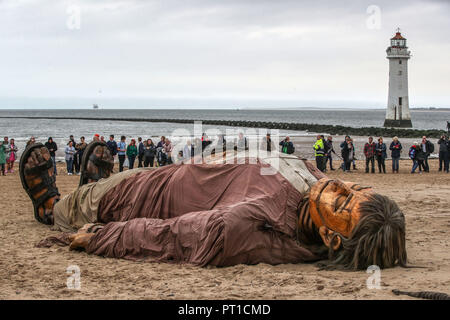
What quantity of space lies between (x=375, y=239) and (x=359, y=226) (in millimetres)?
230

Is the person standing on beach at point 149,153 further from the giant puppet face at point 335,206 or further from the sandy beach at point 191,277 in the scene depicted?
the giant puppet face at point 335,206

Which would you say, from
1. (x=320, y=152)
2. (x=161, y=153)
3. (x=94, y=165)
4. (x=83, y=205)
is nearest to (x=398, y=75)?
(x=320, y=152)

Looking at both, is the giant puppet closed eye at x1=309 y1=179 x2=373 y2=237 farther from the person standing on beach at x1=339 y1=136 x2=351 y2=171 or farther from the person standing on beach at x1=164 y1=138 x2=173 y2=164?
the person standing on beach at x1=339 y1=136 x2=351 y2=171

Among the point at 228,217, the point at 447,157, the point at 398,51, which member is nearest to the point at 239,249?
the point at 228,217

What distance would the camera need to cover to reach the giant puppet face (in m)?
6.18

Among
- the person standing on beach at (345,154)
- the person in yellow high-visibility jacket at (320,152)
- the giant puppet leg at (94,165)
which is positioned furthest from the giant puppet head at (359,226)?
the person standing on beach at (345,154)

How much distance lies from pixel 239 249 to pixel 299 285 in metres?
1.06

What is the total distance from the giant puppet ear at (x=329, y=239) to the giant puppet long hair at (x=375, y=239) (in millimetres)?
81

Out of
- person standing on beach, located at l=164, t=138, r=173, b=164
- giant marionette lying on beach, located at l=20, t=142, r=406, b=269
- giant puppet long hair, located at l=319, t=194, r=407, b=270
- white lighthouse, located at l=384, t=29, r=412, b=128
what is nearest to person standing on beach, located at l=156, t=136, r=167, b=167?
person standing on beach, located at l=164, t=138, r=173, b=164

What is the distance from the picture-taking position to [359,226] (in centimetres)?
608

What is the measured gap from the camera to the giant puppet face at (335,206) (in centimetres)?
618

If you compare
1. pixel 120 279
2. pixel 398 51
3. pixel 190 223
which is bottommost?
pixel 120 279

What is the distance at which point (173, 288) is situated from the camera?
18.1ft

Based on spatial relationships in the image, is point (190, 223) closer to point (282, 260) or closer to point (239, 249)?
point (239, 249)
